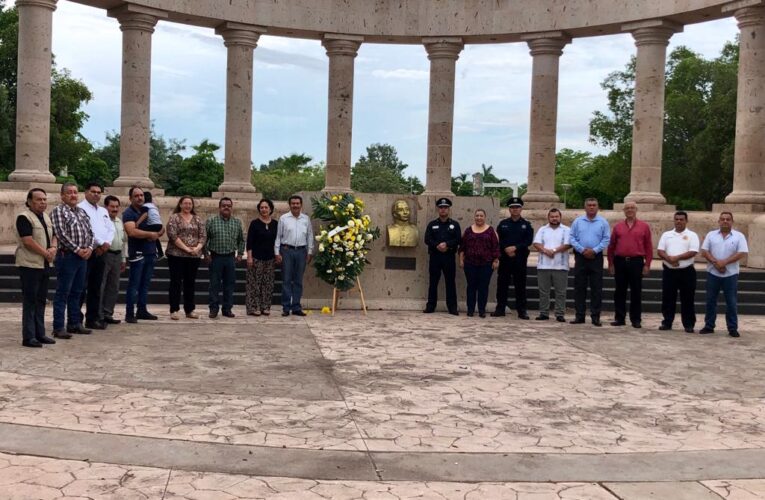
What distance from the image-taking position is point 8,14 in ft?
162

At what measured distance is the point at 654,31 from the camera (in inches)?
985

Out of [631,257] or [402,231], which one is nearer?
[631,257]

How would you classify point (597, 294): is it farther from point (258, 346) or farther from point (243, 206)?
point (243, 206)

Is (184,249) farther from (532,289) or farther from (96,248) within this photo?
(532,289)

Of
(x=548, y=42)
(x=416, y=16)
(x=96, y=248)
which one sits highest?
(x=416, y=16)

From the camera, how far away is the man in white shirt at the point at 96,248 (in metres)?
13.2

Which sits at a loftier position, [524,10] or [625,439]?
[524,10]

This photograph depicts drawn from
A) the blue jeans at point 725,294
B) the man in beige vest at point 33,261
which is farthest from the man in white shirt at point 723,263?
the man in beige vest at point 33,261

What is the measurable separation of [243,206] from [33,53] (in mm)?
7556

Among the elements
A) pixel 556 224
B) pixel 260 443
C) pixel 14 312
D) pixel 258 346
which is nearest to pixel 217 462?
pixel 260 443

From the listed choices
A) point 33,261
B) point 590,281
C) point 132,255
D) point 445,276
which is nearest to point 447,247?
point 445,276

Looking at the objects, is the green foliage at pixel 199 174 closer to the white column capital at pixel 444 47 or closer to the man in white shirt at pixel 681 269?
the white column capital at pixel 444 47

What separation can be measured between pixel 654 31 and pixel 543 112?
419cm

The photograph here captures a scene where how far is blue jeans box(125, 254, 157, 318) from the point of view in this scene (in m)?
14.6
